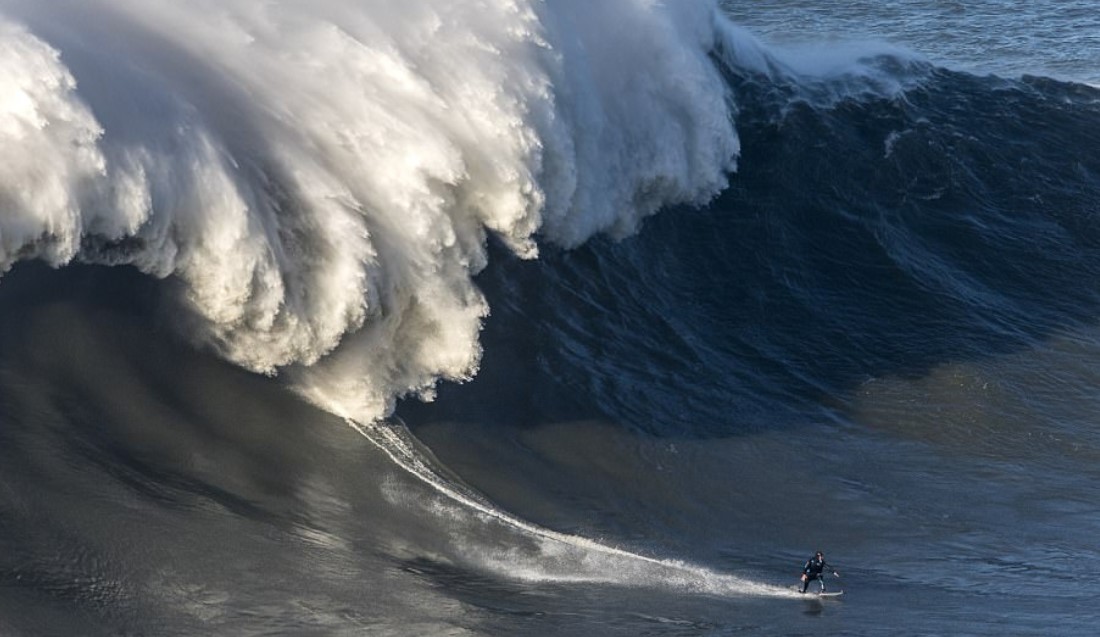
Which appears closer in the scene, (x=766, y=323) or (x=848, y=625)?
(x=848, y=625)

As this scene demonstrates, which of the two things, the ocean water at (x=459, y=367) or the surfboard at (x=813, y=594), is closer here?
the ocean water at (x=459, y=367)

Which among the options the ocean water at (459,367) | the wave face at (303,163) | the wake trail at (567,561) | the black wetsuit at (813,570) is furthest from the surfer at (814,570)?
the wave face at (303,163)

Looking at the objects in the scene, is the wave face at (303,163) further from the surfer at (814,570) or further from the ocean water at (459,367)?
the surfer at (814,570)

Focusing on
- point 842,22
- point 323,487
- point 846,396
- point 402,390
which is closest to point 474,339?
point 402,390

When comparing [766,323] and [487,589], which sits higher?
[766,323]

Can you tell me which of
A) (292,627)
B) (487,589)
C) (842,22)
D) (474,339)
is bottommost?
(292,627)

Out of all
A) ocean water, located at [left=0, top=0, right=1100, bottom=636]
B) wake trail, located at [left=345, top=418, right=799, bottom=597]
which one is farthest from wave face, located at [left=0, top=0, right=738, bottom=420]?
wake trail, located at [left=345, top=418, right=799, bottom=597]

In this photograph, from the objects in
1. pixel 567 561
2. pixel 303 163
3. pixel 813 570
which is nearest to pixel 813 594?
pixel 813 570

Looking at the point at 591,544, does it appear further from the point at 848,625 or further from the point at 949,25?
the point at 949,25
